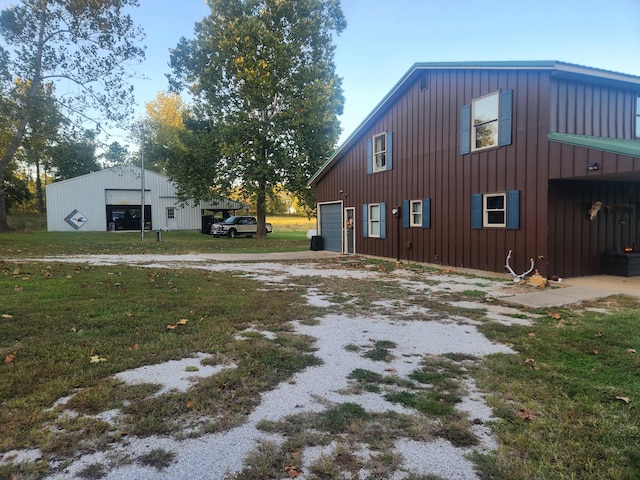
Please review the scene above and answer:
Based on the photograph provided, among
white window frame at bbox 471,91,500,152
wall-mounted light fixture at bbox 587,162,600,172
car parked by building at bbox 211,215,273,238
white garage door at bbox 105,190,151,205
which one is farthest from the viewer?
white garage door at bbox 105,190,151,205

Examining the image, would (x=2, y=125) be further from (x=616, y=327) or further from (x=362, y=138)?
(x=616, y=327)

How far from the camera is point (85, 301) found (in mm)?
6297

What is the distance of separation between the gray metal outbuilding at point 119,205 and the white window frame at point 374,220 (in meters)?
18.0

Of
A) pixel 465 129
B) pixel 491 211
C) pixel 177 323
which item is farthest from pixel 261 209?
pixel 177 323

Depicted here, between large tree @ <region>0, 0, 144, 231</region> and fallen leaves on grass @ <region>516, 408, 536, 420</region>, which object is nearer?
fallen leaves on grass @ <region>516, 408, 536, 420</region>

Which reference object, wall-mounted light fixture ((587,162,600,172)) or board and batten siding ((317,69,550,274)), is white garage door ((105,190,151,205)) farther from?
wall-mounted light fixture ((587,162,600,172))

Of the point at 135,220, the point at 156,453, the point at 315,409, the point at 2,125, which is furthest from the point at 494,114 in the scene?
the point at 135,220

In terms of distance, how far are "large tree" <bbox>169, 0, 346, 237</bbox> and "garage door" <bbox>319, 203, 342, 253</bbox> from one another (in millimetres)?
6379

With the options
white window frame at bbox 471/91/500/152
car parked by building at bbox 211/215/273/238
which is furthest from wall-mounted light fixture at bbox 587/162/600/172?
car parked by building at bbox 211/215/273/238

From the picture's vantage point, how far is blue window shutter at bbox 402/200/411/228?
13422mm

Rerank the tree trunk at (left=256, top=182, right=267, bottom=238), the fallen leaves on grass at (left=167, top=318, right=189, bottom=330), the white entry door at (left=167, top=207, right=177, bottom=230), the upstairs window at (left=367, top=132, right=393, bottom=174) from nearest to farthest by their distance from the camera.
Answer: the fallen leaves on grass at (left=167, top=318, right=189, bottom=330), the upstairs window at (left=367, top=132, right=393, bottom=174), the tree trunk at (left=256, top=182, right=267, bottom=238), the white entry door at (left=167, top=207, right=177, bottom=230)

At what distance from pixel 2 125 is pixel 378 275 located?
733 inches

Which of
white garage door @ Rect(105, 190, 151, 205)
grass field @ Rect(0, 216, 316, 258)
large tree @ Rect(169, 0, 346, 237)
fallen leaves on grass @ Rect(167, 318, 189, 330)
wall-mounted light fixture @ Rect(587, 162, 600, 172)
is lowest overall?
fallen leaves on grass @ Rect(167, 318, 189, 330)

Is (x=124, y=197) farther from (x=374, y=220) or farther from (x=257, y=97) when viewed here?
(x=374, y=220)
